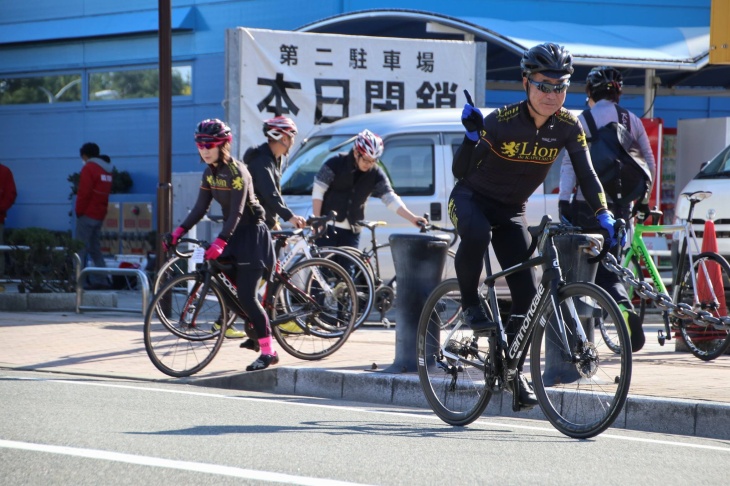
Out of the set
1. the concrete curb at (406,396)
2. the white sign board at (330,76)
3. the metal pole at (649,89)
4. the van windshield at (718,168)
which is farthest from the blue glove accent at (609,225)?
the metal pole at (649,89)

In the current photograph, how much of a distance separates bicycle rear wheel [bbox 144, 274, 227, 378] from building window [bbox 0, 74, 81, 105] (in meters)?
15.3

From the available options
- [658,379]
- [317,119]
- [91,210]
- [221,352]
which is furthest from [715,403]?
[91,210]

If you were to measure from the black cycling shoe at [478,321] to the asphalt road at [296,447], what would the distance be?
554 mm

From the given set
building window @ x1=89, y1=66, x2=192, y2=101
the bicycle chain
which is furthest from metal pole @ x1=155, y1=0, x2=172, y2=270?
building window @ x1=89, y1=66, x2=192, y2=101

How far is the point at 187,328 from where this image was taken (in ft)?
29.9

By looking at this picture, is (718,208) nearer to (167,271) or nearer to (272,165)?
(272,165)

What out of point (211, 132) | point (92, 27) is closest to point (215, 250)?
point (211, 132)

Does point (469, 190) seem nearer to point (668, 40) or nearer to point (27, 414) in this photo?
point (27, 414)

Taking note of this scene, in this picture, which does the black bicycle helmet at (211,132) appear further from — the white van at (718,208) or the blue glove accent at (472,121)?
the white van at (718,208)

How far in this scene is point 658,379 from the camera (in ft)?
26.9

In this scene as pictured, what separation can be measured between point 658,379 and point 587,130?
2.27 metres

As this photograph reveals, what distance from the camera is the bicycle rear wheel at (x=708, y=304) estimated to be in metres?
9.52

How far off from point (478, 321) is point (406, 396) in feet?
5.31

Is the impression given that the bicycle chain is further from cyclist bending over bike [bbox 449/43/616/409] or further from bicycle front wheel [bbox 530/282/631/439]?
bicycle front wheel [bbox 530/282/631/439]
